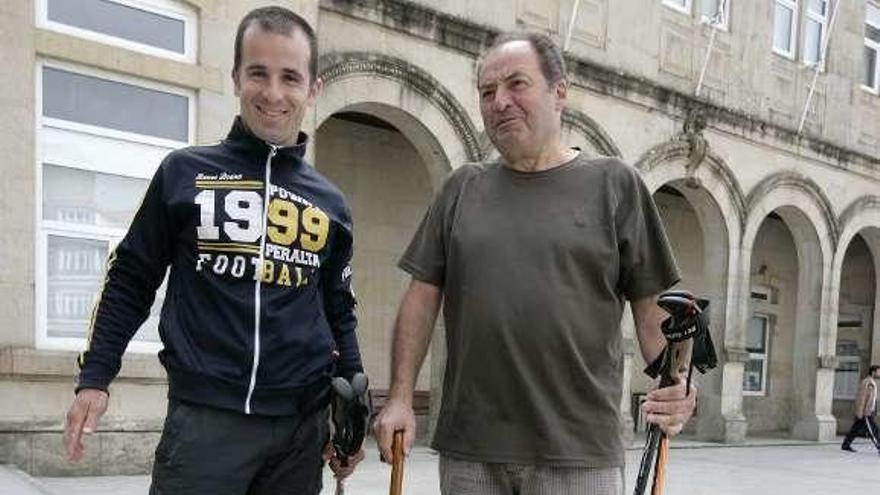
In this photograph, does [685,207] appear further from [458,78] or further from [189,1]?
[189,1]

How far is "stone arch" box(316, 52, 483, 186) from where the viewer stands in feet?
31.3

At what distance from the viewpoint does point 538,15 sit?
38.4ft

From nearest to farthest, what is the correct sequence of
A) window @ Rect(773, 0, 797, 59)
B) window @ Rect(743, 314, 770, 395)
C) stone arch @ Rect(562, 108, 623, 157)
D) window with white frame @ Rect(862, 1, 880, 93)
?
stone arch @ Rect(562, 108, 623, 157)
window @ Rect(773, 0, 797, 59)
window with white frame @ Rect(862, 1, 880, 93)
window @ Rect(743, 314, 770, 395)

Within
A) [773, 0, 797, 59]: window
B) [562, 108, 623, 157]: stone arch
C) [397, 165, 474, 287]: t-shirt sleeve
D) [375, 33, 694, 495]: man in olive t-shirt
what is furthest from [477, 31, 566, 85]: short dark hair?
[773, 0, 797, 59]: window

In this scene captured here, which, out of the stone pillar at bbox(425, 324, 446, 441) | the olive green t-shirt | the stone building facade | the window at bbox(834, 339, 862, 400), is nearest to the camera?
the olive green t-shirt

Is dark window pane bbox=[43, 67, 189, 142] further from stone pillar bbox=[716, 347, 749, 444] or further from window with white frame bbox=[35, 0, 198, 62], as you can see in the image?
stone pillar bbox=[716, 347, 749, 444]

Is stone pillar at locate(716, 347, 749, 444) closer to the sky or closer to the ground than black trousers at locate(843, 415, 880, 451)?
closer to the sky

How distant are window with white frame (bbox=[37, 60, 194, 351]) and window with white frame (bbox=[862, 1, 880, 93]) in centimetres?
1449

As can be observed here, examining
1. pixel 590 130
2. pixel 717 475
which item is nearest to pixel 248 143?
pixel 717 475

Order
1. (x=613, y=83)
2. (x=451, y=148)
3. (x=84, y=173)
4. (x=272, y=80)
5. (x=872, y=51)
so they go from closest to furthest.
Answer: (x=272, y=80)
(x=84, y=173)
(x=451, y=148)
(x=613, y=83)
(x=872, y=51)

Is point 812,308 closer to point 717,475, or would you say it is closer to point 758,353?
point 758,353

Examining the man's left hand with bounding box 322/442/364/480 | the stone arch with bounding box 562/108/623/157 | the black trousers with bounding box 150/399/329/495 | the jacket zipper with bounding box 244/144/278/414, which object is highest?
the stone arch with bounding box 562/108/623/157

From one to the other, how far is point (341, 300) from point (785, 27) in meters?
15.2

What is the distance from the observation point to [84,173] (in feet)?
25.5
